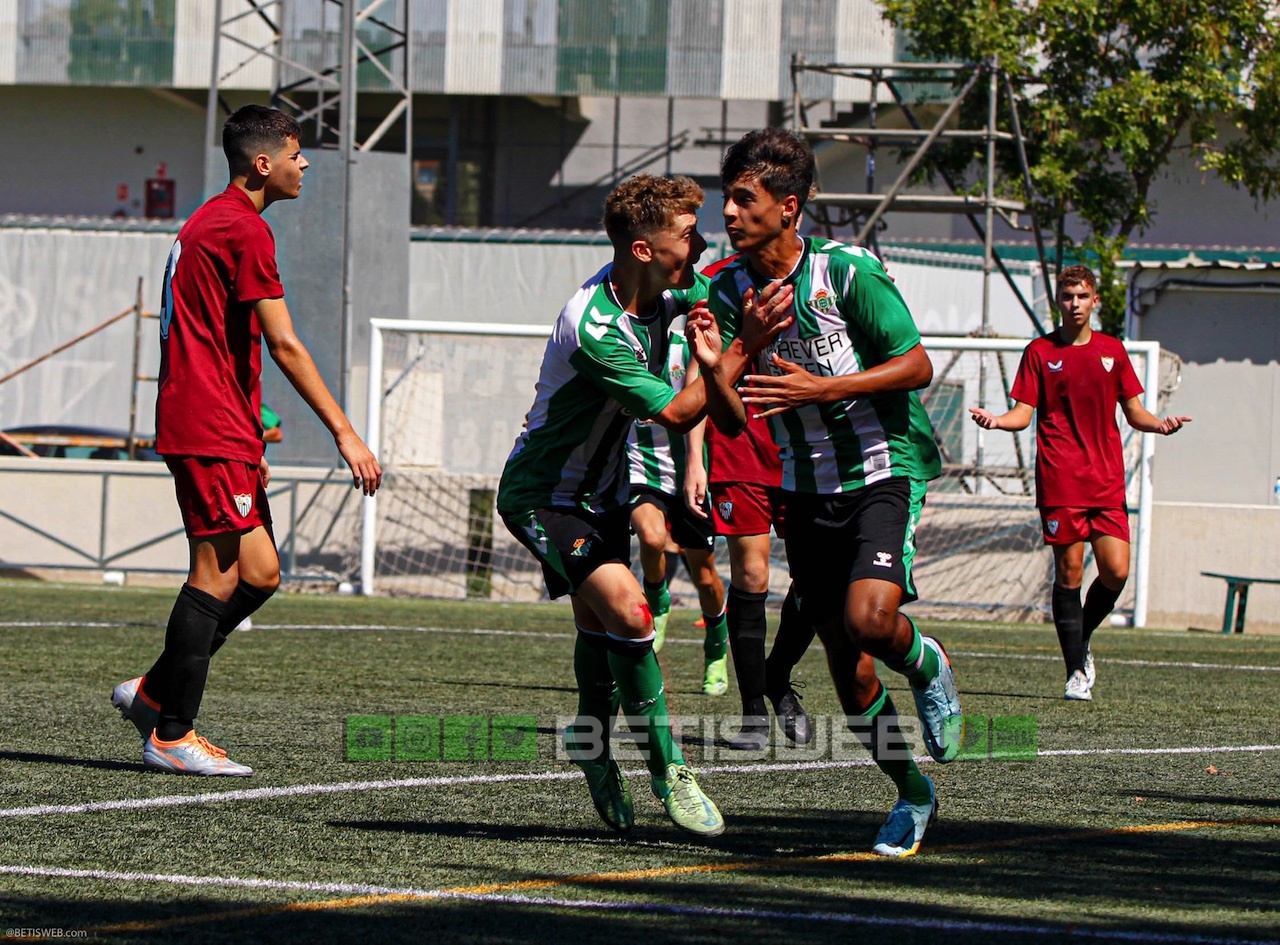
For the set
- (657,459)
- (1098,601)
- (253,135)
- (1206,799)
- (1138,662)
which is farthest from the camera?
(1138,662)

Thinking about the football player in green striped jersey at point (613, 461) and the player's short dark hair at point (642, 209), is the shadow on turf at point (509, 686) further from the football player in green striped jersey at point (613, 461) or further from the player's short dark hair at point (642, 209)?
the player's short dark hair at point (642, 209)

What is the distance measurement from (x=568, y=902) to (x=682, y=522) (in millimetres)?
4005

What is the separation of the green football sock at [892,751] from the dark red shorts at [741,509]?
2788 mm

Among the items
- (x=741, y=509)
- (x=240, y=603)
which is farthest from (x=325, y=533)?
(x=240, y=603)

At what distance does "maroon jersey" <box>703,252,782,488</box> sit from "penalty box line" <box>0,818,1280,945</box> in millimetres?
3380

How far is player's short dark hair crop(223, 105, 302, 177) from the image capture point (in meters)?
6.18

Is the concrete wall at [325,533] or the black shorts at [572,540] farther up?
the black shorts at [572,540]

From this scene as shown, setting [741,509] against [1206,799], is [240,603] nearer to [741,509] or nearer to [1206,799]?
[741,509]

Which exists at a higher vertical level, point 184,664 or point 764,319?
point 764,319

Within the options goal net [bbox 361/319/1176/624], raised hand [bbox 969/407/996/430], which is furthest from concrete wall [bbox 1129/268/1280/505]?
raised hand [bbox 969/407/996/430]

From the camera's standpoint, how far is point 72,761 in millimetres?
6094

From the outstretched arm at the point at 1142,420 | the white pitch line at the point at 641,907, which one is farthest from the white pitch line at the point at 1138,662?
the white pitch line at the point at 641,907

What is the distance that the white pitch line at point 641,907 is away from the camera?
3.77 m

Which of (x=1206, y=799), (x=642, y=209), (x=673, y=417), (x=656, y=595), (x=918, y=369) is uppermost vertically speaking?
(x=642, y=209)
